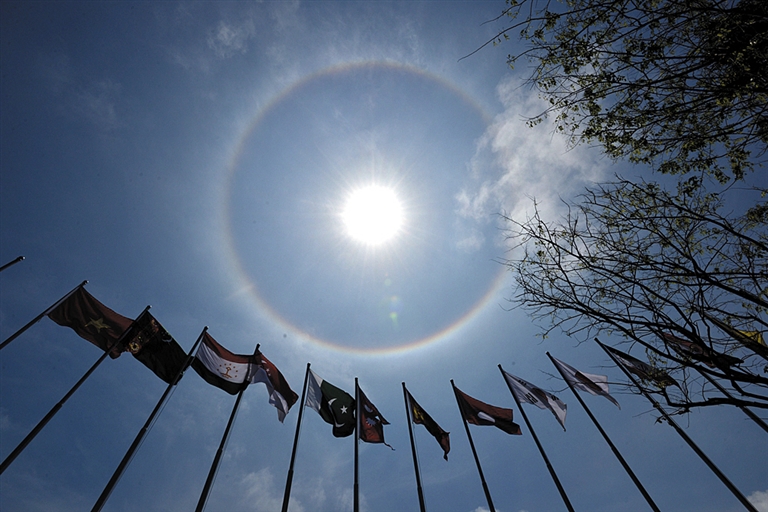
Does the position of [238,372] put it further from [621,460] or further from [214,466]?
[621,460]

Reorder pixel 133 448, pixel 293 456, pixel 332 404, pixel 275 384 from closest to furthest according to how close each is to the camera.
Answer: pixel 133 448, pixel 293 456, pixel 275 384, pixel 332 404

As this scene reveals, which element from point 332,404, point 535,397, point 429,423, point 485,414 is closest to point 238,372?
point 332,404

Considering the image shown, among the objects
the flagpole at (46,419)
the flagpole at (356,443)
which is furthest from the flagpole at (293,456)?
the flagpole at (46,419)

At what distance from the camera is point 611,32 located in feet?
22.2

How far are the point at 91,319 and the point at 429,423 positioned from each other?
1497 centimetres

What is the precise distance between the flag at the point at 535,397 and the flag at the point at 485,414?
3.57ft

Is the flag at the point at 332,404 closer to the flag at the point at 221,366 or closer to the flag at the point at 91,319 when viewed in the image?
the flag at the point at 221,366

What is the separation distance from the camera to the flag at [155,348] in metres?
13.4

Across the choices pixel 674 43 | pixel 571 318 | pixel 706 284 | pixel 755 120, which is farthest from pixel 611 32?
pixel 571 318

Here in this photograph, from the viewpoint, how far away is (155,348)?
13758 millimetres

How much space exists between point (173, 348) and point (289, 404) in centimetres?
534

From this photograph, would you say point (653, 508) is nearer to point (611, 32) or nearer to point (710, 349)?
point (710, 349)

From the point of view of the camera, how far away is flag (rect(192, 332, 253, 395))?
543 inches

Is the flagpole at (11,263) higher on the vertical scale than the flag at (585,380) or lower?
higher
